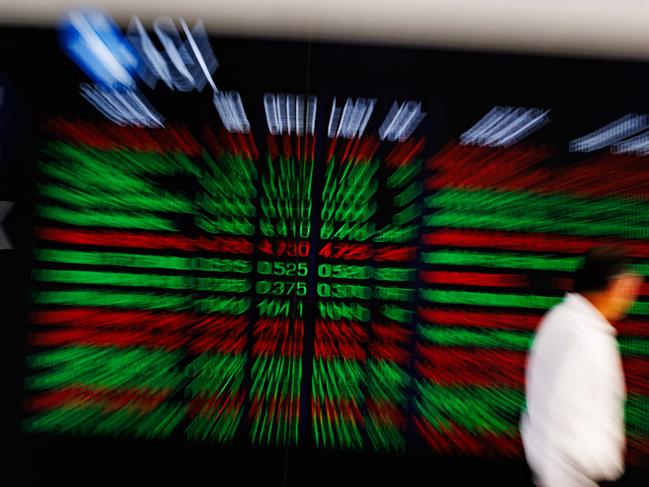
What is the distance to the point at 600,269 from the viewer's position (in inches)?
67.5

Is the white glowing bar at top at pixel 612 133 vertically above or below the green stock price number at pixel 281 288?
above

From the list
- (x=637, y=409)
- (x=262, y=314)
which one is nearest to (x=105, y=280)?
(x=262, y=314)

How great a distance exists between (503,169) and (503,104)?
0.32m

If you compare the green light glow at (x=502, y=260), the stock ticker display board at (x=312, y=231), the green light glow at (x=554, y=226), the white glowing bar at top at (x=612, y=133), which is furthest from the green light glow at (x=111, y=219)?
the white glowing bar at top at (x=612, y=133)

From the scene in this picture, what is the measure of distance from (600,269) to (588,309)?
0.49ft

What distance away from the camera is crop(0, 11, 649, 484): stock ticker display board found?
7.64 feet

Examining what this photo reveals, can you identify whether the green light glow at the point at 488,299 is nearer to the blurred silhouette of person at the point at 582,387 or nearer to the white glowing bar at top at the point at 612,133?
the blurred silhouette of person at the point at 582,387

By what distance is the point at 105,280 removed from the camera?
2.44 meters

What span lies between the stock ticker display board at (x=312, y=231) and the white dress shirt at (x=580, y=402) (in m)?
0.65

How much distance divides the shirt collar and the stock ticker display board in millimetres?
583

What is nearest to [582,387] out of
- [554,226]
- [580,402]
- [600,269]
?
[580,402]

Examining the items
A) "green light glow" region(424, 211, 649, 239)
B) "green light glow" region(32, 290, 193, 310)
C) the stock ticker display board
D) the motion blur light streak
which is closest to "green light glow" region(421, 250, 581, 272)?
the stock ticker display board

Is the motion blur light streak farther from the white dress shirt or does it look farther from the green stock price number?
the green stock price number

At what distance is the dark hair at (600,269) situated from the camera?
1.70 m
